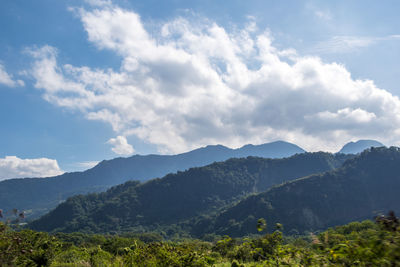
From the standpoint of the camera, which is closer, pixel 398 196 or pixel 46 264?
pixel 46 264

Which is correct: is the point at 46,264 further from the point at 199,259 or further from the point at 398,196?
the point at 398,196

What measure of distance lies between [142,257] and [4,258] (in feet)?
11.4

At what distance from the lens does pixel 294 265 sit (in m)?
7.57

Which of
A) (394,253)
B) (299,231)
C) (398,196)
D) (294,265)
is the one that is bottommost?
(299,231)

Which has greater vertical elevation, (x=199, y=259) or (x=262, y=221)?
(x=262, y=221)

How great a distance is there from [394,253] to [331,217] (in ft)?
686

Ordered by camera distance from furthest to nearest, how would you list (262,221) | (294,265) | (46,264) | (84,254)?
(84,254) < (46,264) < (294,265) < (262,221)

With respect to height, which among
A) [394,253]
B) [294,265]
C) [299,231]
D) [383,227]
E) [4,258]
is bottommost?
[299,231]

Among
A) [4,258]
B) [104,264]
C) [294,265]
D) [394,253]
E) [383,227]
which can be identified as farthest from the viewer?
[104,264]

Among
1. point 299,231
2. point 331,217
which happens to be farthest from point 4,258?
point 331,217

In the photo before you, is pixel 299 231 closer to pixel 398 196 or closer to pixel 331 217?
pixel 331 217

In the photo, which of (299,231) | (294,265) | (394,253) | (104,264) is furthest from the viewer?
(299,231)

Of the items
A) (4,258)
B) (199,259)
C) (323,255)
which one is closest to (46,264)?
(4,258)

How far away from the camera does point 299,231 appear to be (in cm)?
17562
